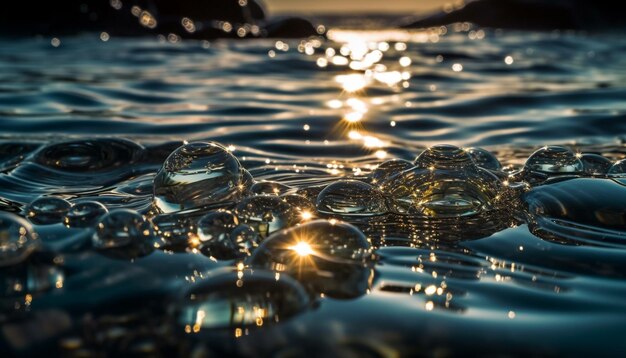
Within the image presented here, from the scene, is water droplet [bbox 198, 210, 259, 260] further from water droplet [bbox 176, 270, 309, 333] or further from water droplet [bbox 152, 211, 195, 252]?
water droplet [bbox 176, 270, 309, 333]

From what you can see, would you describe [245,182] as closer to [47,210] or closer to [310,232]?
[47,210]

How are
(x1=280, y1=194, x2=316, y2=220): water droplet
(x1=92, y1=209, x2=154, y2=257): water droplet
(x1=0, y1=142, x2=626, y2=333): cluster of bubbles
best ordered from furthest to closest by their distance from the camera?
1. (x1=280, y1=194, x2=316, y2=220): water droplet
2. (x1=92, y1=209, x2=154, y2=257): water droplet
3. (x1=0, y1=142, x2=626, y2=333): cluster of bubbles

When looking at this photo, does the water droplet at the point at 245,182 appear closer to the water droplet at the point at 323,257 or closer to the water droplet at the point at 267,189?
the water droplet at the point at 267,189

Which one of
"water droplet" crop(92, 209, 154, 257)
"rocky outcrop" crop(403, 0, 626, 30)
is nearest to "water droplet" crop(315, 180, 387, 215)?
"water droplet" crop(92, 209, 154, 257)

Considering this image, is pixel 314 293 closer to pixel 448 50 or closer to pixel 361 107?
pixel 361 107

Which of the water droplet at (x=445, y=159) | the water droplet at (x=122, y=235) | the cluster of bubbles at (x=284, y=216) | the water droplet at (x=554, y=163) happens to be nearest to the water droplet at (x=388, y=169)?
the cluster of bubbles at (x=284, y=216)

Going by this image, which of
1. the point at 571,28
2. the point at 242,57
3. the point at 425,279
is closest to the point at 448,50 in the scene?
the point at 242,57

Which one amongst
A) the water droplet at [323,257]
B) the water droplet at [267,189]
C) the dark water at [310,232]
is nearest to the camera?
the dark water at [310,232]

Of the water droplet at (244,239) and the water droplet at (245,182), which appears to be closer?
the water droplet at (244,239)
